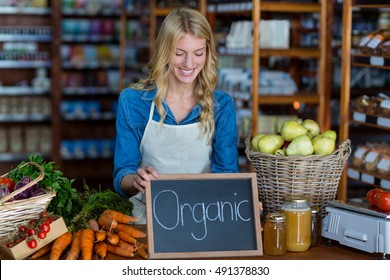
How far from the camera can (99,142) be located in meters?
9.57

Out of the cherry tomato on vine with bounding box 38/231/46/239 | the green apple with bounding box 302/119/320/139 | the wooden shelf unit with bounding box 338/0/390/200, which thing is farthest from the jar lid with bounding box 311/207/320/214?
the wooden shelf unit with bounding box 338/0/390/200

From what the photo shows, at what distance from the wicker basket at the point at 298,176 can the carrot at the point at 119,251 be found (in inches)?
23.7

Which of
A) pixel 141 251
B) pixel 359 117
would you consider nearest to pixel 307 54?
pixel 359 117

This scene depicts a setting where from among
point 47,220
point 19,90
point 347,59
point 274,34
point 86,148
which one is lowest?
point 86,148

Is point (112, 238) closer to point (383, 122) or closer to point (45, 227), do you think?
point (45, 227)

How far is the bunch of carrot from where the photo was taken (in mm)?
2656

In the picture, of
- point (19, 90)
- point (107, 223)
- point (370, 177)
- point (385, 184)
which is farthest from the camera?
point (19, 90)

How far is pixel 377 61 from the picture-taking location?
17.3 ft

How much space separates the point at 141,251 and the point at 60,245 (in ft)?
0.90

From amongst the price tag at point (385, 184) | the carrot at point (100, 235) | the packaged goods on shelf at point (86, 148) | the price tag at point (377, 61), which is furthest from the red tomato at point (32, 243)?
the packaged goods on shelf at point (86, 148)

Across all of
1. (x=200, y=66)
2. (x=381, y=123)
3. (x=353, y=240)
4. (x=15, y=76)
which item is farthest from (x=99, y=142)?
(x=353, y=240)

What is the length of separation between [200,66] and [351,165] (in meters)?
2.73
